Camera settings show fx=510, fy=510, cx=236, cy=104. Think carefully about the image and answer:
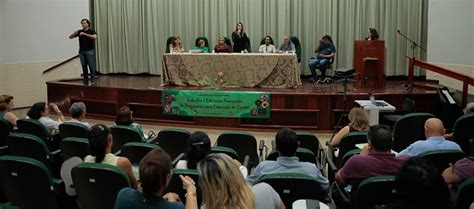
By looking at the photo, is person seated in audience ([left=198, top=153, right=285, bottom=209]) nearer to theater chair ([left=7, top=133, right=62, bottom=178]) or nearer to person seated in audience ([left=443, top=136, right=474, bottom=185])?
person seated in audience ([left=443, top=136, right=474, bottom=185])

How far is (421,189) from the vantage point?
6.69ft

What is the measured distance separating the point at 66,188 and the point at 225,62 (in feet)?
18.8

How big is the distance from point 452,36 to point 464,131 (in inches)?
214

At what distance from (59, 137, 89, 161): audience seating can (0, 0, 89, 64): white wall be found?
24.0ft

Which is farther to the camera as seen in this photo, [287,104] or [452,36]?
[452,36]

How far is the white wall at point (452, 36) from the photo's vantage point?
917cm

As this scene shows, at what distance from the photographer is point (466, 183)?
280 centimetres

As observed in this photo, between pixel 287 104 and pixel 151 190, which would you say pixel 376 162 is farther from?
pixel 287 104

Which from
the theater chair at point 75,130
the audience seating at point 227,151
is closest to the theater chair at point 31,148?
the theater chair at point 75,130

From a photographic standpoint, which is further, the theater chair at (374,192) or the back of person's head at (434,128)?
the back of person's head at (434,128)

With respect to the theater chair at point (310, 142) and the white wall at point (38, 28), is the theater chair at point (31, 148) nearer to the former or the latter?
the theater chair at point (310, 142)

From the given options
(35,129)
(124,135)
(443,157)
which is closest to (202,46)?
(35,129)

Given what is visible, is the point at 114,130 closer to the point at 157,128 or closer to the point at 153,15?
the point at 157,128

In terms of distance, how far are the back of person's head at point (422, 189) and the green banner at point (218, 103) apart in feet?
20.1
